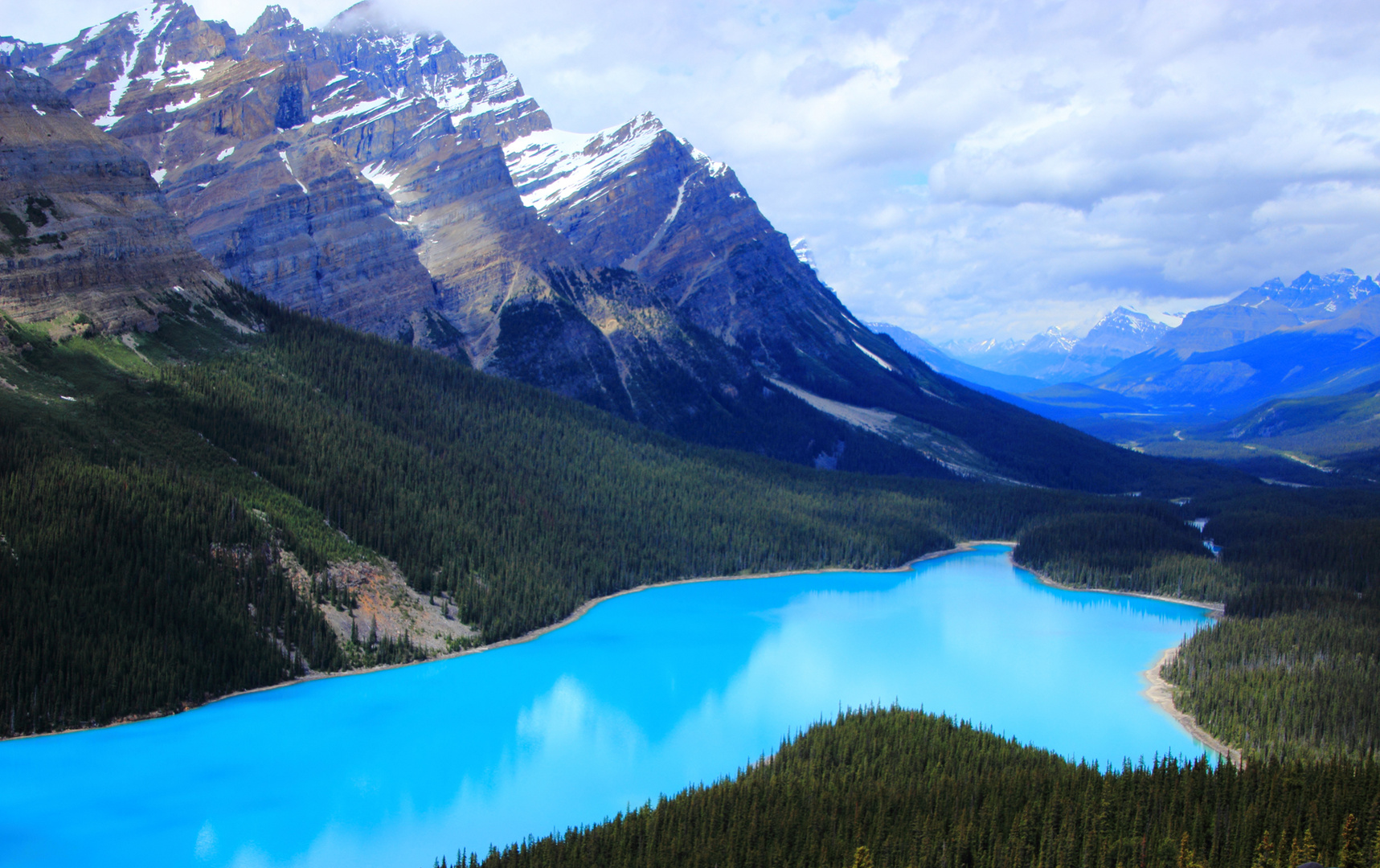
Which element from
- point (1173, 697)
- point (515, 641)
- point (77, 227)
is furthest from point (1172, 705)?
point (77, 227)

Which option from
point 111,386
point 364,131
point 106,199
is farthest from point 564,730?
point 364,131

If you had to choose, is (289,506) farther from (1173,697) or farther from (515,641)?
(1173,697)

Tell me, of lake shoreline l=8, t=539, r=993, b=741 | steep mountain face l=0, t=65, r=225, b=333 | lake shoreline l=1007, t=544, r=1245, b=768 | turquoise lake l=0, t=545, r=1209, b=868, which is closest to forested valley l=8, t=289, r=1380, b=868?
lake shoreline l=8, t=539, r=993, b=741

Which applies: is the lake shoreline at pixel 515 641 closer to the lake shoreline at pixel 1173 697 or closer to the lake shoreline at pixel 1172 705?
the lake shoreline at pixel 1173 697

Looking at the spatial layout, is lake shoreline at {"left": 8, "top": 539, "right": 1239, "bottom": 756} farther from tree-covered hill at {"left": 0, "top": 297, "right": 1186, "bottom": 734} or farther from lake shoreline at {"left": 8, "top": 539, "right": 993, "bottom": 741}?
tree-covered hill at {"left": 0, "top": 297, "right": 1186, "bottom": 734}

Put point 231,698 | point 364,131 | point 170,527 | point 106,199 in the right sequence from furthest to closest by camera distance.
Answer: point 364,131, point 106,199, point 170,527, point 231,698


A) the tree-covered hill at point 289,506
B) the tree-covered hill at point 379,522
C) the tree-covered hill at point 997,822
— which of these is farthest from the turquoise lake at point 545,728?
the tree-covered hill at point 997,822

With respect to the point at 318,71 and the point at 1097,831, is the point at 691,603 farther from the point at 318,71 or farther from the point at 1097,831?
the point at 318,71
